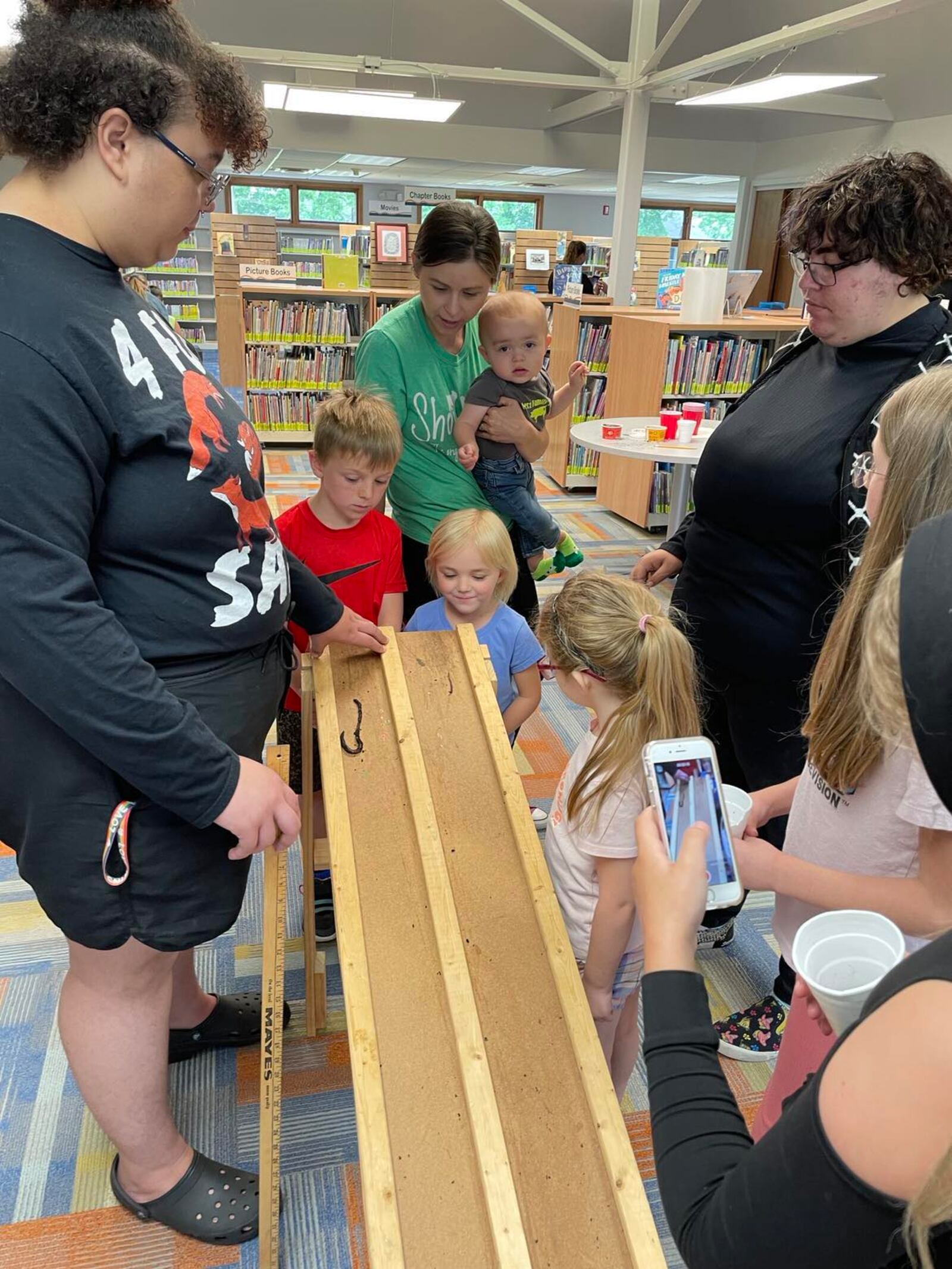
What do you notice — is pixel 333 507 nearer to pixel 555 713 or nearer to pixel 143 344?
pixel 143 344

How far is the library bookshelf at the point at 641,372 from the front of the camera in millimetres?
5785

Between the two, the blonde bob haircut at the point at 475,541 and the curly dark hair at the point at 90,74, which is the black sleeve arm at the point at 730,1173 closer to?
the curly dark hair at the point at 90,74

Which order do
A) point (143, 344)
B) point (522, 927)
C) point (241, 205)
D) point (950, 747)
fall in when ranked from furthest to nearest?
1. point (241, 205)
2. point (522, 927)
3. point (143, 344)
4. point (950, 747)

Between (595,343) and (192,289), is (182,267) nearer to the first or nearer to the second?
(192,289)

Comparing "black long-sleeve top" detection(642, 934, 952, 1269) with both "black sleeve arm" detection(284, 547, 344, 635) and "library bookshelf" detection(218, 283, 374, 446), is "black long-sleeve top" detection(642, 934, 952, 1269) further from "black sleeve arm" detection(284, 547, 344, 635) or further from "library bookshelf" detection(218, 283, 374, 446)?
"library bookshelf" detection(218, 283, 374, 446)

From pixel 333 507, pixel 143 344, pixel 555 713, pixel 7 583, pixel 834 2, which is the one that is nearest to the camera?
pixel 7 583

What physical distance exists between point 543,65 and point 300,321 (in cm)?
517

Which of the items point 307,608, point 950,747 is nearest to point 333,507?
point 307,608

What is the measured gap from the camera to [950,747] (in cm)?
56

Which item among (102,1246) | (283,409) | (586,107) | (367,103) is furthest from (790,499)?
(586,107)

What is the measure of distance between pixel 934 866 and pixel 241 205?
17299 mm

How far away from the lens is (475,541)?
84.9 inches

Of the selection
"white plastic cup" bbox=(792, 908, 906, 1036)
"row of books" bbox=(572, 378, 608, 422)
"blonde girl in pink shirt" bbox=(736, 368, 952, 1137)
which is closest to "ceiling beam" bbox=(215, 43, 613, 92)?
"row of books" bbox=(572, 378, 608, 422)

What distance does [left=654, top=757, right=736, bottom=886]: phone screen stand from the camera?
1.05m
